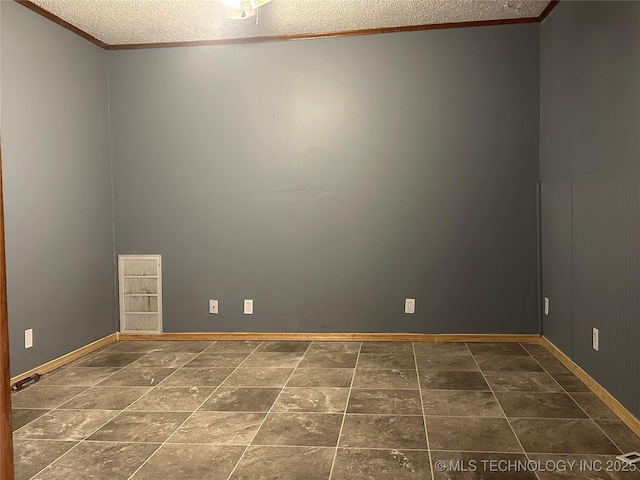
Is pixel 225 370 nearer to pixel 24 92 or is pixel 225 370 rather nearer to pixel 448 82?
pixel 24 92

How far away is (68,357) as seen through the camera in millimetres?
4047

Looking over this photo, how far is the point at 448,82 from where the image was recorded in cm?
443

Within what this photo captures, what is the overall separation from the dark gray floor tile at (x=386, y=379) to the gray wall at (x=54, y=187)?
2.32 m

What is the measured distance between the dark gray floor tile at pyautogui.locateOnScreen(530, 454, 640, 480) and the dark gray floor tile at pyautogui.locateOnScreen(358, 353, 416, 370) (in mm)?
1481

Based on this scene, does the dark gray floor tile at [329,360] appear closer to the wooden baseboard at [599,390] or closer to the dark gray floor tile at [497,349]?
the dark gray floor tile at [497,349]

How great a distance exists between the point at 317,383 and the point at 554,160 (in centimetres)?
245

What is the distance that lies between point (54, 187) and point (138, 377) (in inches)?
62.9

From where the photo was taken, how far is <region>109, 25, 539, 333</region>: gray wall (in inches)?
173

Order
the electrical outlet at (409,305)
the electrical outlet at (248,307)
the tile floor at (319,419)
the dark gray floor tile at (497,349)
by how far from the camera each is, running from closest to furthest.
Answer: the tile floor at (319,419)
the dark gray floor tile at (497,349)
the electrical outlet at (409,305)
the electrical outlet at (248,307)

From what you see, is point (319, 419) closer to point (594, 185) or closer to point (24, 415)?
point (24, 415)

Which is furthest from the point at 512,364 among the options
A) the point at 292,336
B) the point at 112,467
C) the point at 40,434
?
the point at 40,434

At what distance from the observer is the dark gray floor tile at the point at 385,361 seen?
12.3ft

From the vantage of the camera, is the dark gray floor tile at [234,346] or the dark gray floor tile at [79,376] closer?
the dark gray floor tile at [79,376]

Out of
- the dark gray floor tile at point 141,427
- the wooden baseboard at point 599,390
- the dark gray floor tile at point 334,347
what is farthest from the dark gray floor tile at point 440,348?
the dark gray floor tile at point 141,427
